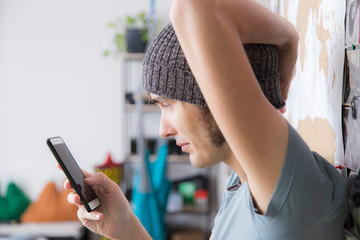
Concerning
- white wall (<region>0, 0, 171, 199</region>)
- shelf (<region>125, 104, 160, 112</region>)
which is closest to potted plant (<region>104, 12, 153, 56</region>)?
white wall (<region>0, 0, 171, 199</region>)

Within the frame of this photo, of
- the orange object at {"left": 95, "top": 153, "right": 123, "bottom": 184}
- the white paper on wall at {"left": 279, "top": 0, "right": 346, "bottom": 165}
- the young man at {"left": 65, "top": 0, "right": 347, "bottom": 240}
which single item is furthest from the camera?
the orange object at {"left": 95, "top": 153, "right": 123, "bottom": 184}

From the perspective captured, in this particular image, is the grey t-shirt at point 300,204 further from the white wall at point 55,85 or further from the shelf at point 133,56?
the white wall at point 55,85

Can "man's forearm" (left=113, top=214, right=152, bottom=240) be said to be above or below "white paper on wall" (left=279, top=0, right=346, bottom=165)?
below

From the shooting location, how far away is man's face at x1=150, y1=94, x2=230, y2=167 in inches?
30.9

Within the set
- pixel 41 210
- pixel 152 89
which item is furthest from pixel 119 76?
pixel 152 89

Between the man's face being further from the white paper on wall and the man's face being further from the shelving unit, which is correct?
the shelving unit

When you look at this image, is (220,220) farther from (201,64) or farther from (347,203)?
(201,64)

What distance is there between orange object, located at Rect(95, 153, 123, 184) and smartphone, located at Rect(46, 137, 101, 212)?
2236mm

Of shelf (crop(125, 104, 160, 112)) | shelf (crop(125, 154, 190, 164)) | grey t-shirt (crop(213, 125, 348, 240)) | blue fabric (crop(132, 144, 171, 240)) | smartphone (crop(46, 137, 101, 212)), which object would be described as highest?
grey t-shirt (crop(213, 125, 348, 240))

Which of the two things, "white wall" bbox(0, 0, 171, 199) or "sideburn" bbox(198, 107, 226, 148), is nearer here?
"sideburn" bbox(198, 107, 226, 148)

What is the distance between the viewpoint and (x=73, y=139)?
141 inches

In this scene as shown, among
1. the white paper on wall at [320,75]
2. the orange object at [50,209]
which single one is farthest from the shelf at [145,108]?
the white paper on wall at [320,75]

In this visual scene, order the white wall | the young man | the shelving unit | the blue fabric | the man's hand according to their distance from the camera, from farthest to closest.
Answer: the white wall < the shelving unit < the blue fabric < the man's hand < the young man

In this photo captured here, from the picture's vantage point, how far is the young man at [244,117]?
47 centimetres
